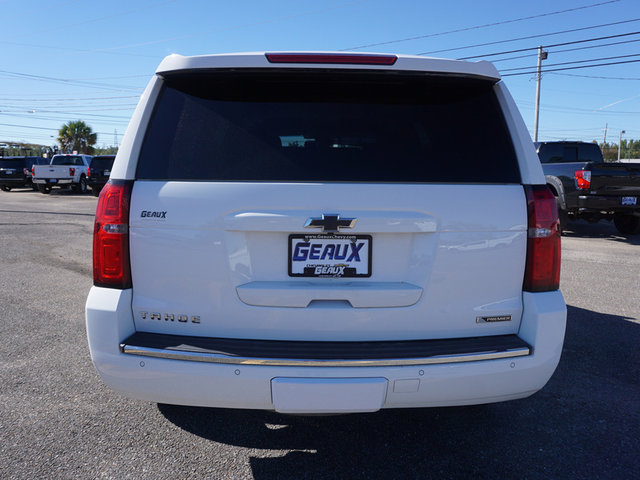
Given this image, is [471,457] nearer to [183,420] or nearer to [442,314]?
[442,314]

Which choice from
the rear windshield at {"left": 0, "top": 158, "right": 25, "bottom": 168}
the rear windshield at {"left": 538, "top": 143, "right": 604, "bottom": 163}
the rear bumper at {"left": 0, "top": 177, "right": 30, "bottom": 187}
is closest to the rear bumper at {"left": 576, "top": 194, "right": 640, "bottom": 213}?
the rear windshield at {"left": 538, "top": 143, "right": 604, "bottom": 163}

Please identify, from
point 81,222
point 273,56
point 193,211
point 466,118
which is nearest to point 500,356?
point 466,118

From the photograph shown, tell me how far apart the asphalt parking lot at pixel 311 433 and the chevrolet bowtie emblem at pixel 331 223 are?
1240 mm

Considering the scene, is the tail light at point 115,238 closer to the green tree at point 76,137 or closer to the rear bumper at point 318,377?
the rear bumper at point 318,377

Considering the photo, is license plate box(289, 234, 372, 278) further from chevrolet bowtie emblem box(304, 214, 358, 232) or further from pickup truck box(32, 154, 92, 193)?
pickup truck box(32, 154, 92, 193)

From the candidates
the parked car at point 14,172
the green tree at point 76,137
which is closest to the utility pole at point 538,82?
the parked car at point 14,172

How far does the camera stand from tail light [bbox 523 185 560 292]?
2309 mm

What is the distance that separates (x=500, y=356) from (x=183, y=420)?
1.87m

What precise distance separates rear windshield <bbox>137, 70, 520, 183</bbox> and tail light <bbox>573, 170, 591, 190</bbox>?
8869mm

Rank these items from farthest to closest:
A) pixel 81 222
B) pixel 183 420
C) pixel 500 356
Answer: pixel 81 222 → pixel 183 420 → pixel 500 356

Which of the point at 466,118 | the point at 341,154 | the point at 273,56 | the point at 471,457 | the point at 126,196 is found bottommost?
the point at 471,457

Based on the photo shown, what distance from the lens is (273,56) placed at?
2303mm

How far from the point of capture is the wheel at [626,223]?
445 inches

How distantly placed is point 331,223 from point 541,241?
993mm
